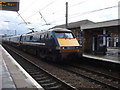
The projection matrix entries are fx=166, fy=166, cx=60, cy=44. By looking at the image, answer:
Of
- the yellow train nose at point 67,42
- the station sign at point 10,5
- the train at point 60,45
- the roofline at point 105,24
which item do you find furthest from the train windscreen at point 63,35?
the roofline at point 105,24

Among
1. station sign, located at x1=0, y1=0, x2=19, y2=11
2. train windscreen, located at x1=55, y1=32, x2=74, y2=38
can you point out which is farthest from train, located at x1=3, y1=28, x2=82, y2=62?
station sign, located at x1=0, y1=0, x2=19, y2=11

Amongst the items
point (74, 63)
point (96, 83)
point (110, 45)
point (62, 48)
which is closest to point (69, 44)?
point (62, 48)

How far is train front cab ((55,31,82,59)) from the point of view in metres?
11.8

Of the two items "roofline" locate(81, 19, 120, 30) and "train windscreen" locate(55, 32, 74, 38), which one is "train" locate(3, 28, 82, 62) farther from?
"roofline" locate(81, 19, 120, 30)

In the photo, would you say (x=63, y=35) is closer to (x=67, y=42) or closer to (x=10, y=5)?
(x=67, y=42)

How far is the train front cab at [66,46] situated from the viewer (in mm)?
11836

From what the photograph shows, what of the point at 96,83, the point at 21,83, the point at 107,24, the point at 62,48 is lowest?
the point at 96,83

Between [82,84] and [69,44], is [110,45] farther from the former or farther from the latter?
[82,84]

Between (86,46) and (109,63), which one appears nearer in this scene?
(109,63)

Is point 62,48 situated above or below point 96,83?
above

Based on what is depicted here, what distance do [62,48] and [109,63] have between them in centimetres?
355

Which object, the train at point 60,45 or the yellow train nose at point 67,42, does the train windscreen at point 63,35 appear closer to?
the train at point 60,45

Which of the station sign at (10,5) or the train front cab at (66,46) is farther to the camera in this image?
the train front cab at (66,46)

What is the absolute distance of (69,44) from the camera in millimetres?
12367
